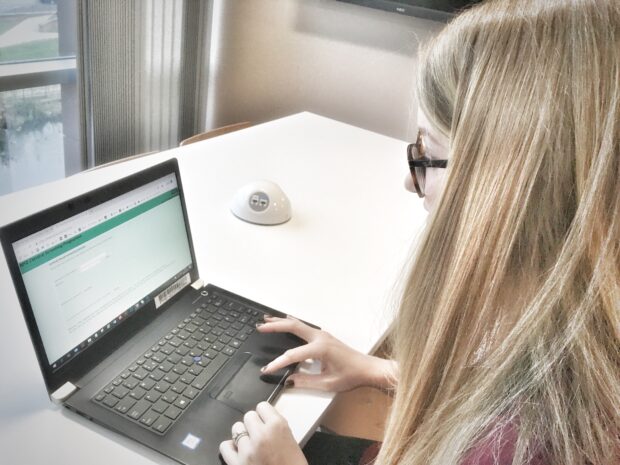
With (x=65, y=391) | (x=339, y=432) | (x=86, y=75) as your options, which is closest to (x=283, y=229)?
(x=339, y=432)

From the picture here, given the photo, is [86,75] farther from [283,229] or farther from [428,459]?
[428,459]

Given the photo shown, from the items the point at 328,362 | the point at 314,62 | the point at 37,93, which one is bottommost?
the point at 37,93

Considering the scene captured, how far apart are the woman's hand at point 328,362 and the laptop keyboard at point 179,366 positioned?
Answer: 2.3 inches

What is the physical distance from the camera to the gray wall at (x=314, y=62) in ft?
8.31

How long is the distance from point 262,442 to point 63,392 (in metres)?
0.27

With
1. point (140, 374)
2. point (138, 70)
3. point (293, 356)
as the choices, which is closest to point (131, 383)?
point (140, 374)

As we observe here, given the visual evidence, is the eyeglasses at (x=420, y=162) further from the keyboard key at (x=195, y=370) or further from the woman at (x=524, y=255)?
the keyboard key at (x=195, y=370)

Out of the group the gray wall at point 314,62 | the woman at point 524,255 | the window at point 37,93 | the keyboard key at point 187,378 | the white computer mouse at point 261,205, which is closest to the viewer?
the woman at point 524,255

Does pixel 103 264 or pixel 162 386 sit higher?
pixel 103 264

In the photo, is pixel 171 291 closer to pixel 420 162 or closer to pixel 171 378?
pixel 171 378

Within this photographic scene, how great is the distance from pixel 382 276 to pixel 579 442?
632 millimetres

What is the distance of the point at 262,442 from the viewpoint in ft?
2.10

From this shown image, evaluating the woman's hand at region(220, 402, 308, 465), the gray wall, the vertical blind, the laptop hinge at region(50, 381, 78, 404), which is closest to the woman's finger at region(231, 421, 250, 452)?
the woman's hand at region(220, 402, 308, 465)

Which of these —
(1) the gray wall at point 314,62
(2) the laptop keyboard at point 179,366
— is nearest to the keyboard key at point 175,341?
(2) the laptop keyboard at point 179,366
